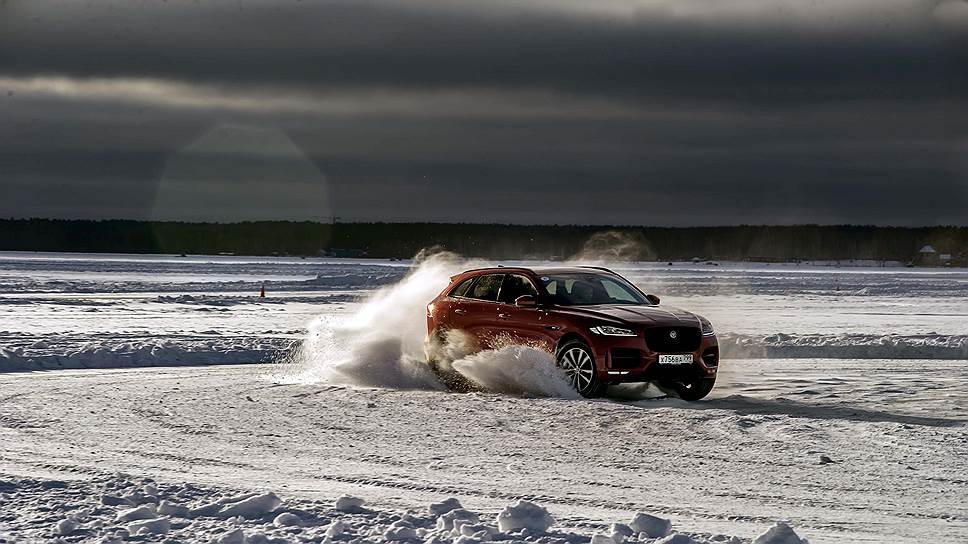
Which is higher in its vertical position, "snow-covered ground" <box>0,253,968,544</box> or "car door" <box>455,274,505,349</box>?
"car door" <box>455,274,505,349</box>

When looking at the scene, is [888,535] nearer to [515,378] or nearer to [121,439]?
→ [121,439]

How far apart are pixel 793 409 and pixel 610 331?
7.43ft

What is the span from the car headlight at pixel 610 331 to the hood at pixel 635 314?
0.35ft

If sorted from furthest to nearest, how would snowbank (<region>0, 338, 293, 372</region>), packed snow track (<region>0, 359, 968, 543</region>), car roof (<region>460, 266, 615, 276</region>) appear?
snowbank (<region>0, 338, 293, 372</region>), car roof (<region>460, 266, 615, 276</region>), packed snow track (<region>0, 359, 968, 543</region>)

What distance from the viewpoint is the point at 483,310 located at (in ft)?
51.0

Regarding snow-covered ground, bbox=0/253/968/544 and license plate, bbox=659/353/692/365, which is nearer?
snow-covered ground, bbox=0/253/968/544

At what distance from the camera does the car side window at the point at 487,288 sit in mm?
15688

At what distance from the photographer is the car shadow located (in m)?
12.1

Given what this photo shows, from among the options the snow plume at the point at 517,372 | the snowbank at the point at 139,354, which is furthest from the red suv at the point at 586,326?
the snowbank at the point at 139,354

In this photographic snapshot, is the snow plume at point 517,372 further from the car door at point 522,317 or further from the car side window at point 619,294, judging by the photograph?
the car side window at point 619,294

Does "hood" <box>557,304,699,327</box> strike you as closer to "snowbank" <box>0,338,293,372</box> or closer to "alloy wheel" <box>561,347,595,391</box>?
"alloy wheel" <box>561,347,595,391</box>

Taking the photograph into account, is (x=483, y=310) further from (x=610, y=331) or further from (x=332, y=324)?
(x=332, y=324)

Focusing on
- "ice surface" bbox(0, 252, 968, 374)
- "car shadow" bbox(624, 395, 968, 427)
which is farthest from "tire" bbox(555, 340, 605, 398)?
"ice surface" bbox(0, 252, 968, 374)

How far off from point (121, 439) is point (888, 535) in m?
6.85
